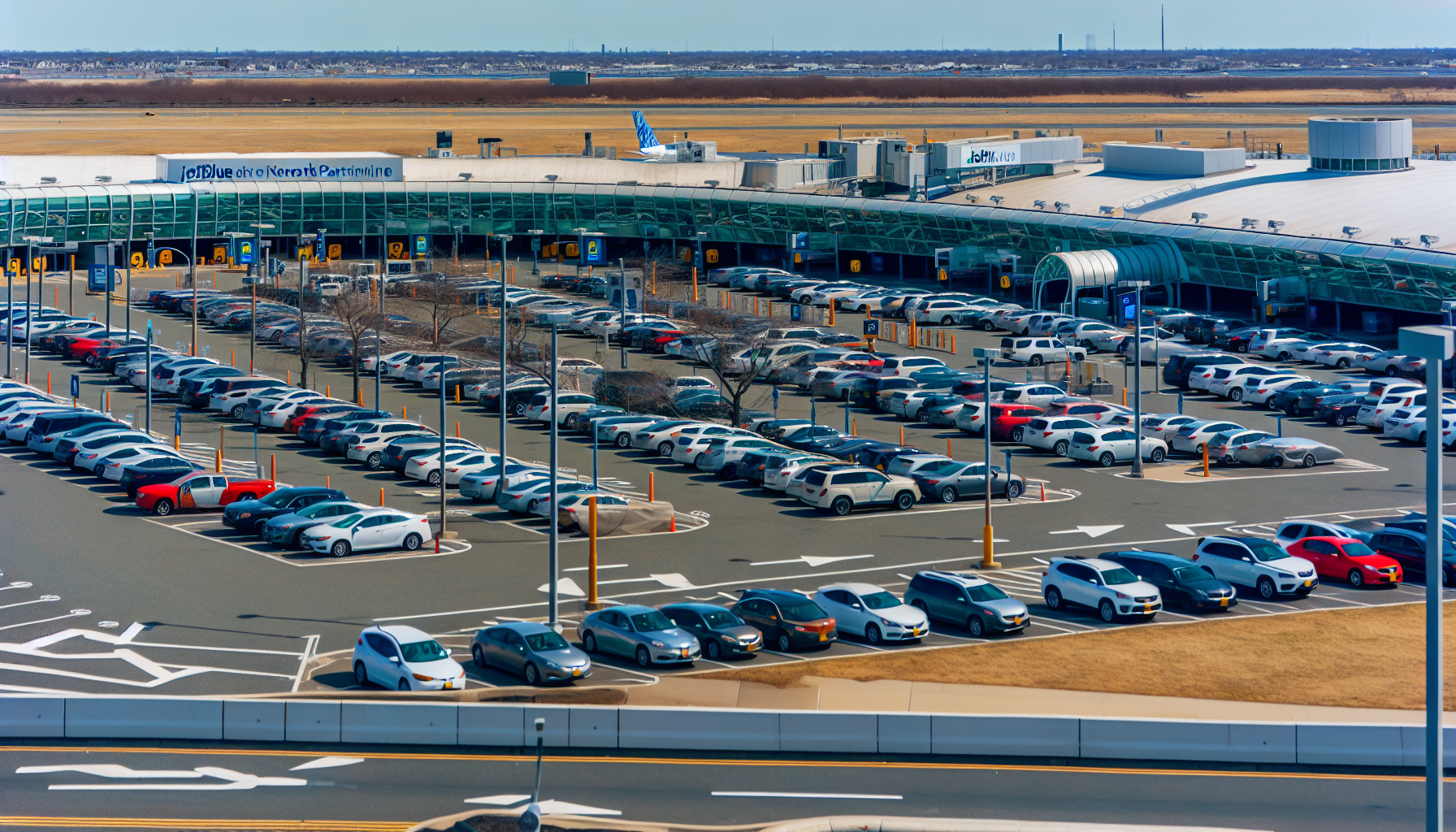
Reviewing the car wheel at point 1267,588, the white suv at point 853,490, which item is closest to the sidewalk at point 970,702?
the car wheel at point 1267,588

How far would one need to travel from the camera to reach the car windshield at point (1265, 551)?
37.6 meters

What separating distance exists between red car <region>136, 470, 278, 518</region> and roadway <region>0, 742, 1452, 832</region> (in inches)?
756

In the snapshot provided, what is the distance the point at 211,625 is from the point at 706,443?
20036mm

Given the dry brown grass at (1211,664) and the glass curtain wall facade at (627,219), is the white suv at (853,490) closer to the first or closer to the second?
the dry brown grass at (1211,664)

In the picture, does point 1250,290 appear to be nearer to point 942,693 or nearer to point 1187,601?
point 1187,601

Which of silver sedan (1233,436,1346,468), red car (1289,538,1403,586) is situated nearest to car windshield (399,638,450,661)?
red car (1289,538,1403,586)

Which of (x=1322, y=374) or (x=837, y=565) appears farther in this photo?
(x=1322, y=374)

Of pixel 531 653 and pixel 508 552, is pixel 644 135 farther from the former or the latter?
pixel 531 653

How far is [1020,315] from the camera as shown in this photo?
7669 cm

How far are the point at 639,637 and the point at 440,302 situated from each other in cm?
4485

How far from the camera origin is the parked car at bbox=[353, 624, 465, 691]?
2978 cm

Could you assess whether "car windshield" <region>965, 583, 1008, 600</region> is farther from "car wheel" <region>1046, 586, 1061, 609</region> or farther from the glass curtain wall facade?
the glass curtain wall facade

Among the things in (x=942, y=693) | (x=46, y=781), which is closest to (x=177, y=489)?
(x=46, y=781)

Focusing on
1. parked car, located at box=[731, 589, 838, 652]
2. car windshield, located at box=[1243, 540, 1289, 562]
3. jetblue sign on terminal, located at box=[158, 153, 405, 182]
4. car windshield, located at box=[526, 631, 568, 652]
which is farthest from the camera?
jetblue sign on terminal, located at box=[158, 153, 405, 182]
